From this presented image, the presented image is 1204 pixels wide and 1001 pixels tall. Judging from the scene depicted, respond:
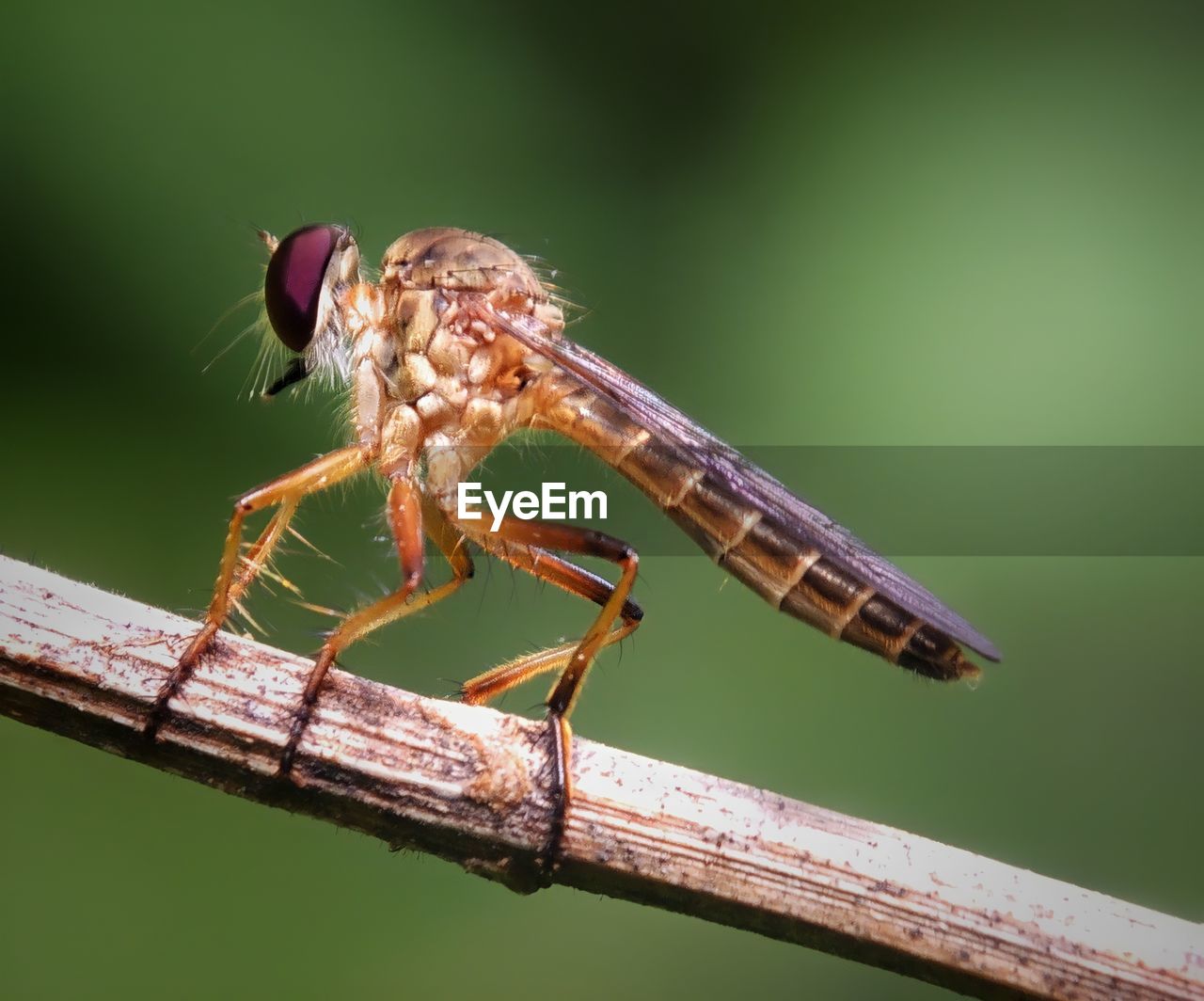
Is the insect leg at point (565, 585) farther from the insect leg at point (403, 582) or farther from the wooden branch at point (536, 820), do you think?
the wooden branch at point (536, 820)

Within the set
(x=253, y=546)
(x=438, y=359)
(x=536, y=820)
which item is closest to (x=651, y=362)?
(x=438, y=359)

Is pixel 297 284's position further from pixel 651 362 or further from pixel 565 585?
pixel 651 362

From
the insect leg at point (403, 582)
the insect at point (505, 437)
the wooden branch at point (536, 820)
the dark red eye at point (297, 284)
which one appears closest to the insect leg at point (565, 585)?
the insect at point (505, 437)

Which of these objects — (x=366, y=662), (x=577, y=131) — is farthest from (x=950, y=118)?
(x=366, y=662)

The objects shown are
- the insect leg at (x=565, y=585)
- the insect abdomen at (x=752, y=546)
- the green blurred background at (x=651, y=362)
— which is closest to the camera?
the insect leg at (x=565, y=585)

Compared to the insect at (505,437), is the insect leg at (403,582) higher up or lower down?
lower down

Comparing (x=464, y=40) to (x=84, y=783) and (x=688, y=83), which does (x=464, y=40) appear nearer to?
(x=688, y=83)
